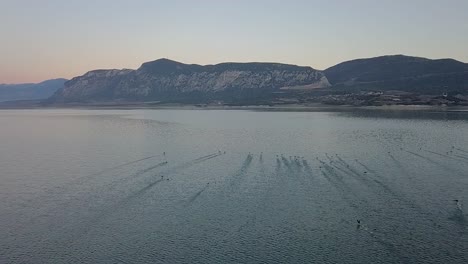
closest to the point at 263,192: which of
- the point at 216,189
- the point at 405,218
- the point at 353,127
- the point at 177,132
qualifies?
the point at 216,189

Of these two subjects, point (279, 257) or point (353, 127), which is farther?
point (353, 127)

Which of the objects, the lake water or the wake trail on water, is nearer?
the lake water

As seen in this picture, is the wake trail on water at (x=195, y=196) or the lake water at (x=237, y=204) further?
the wake trail on water at (x=195, y=196)

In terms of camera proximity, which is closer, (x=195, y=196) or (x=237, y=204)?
(x=237, y=204)

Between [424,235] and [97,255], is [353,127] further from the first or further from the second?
[97,255]

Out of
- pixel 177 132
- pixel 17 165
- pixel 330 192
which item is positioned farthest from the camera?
pixel 177 132

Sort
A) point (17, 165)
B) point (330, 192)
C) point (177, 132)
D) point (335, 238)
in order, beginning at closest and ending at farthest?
point (335, 238), point (330, 192), point (17, 165), point (177, 132)

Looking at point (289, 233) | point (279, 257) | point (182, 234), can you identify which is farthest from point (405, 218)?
point (182, 234)
